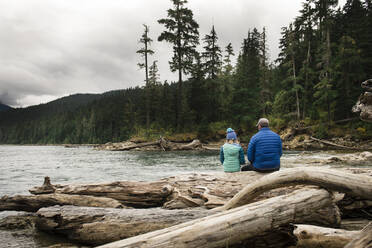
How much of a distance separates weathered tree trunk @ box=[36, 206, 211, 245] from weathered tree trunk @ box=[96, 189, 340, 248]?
3.37 feet

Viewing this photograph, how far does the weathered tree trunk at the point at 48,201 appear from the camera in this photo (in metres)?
4.48

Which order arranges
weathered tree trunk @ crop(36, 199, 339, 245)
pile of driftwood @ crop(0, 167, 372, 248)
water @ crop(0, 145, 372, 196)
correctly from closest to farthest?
pile of driftwood @ crop(0, 167, 372, 248)
weathered tree trunk @ crop(36, 199, 339, 245)
water @ crop(0, 145, 372, 196)

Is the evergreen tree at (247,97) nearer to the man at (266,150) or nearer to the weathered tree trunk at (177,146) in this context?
the weathered tree trunk at (177,146)

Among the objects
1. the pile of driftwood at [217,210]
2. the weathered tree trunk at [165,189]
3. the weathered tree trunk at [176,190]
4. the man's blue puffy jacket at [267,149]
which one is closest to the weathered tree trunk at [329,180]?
the pile of driftwood at [217,210]

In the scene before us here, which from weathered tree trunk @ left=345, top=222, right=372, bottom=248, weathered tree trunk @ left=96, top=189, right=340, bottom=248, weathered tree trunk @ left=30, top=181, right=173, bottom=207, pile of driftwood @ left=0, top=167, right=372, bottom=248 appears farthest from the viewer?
weathered tree trunk @ left=30, top=181, right=173, bottom=207

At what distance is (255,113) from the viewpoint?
36594 mm

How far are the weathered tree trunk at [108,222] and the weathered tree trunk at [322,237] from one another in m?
1.17

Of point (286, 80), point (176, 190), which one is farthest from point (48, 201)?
point (286, 80)

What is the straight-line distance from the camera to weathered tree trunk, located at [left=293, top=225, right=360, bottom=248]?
8.27 ft

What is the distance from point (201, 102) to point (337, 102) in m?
17.8

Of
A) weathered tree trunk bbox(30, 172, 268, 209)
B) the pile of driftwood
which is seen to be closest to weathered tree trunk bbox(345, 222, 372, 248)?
the pile of driftwood

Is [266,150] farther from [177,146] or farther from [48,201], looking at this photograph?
[177,146]

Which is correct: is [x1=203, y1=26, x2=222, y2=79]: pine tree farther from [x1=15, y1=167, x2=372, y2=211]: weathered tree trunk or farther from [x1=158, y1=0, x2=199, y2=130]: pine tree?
[x1=15, y1=167, x2=372, y2=211]: weathered tree trunk

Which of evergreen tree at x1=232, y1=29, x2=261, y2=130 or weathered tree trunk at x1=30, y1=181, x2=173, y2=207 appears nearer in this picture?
weathered tree trunk at x1=30, y1=181, x2=173, y2=207
